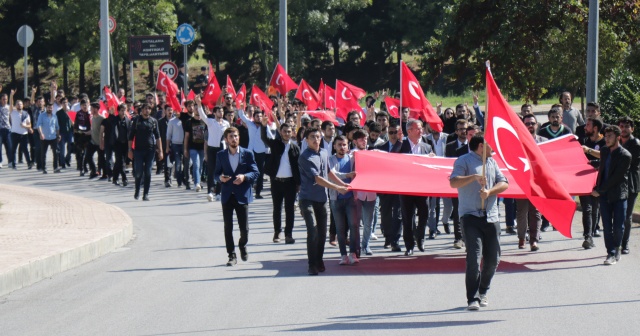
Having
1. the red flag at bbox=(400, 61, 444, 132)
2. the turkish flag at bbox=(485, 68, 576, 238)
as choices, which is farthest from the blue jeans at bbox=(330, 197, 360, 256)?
the red flag at bbox=(400, 61, 444, 132)

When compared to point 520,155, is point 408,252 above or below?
below

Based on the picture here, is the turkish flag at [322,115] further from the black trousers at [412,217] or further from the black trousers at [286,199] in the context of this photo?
the black trousers at [412,217]

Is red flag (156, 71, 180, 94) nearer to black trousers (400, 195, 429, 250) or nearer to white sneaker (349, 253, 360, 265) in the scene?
black trousers (400, 195, 429, 250)

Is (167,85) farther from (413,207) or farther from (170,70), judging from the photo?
(413,207)

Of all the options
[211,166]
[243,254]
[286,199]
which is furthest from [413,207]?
[211,166]

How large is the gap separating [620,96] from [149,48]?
1333cm

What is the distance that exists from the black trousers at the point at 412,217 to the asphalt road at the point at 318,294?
238 millimetres

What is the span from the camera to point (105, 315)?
10586 mm

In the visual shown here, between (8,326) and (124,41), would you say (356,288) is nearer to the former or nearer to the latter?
(8,326)

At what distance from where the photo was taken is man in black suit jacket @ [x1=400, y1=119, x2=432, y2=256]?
603 inches

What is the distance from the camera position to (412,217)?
15453 mm

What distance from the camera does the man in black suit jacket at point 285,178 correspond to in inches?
659

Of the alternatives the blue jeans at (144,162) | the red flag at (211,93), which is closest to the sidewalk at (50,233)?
the blue jeans at (144,162)

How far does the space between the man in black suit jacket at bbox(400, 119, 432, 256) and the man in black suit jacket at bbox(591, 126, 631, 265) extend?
2.32 meters
